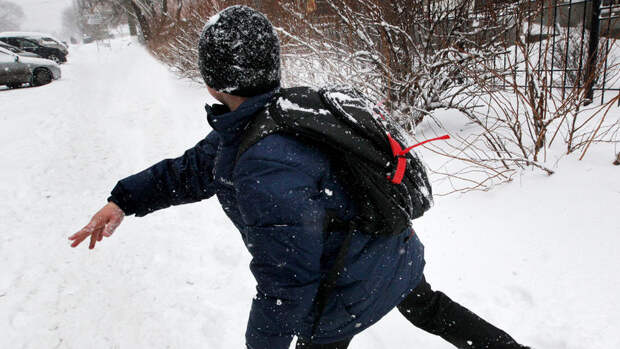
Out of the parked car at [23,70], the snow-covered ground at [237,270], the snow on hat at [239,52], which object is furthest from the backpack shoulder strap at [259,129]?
the parked car at [23,70]

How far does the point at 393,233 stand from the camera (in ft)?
3.74

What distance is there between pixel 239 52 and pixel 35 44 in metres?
26.3

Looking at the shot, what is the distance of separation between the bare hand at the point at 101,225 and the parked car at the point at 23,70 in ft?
Result: 50.1

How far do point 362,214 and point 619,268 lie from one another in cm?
185

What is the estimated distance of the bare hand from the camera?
1421 mm

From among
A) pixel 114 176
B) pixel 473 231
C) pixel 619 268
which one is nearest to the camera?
pixel 619 268

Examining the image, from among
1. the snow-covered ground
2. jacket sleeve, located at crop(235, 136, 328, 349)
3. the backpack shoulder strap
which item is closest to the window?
the snow-covered ground

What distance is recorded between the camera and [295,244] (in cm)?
98

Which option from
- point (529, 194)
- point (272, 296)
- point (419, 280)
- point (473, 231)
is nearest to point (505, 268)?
point (473, 231)

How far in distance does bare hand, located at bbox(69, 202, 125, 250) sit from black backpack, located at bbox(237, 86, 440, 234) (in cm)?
74

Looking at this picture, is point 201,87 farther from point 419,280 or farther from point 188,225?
point 419,280

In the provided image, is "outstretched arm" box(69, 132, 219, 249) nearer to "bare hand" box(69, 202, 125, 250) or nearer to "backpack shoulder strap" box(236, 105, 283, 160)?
"bare hand" box(69, 202, 125, 250)

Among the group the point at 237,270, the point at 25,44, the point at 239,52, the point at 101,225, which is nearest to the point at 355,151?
the point at 239,52

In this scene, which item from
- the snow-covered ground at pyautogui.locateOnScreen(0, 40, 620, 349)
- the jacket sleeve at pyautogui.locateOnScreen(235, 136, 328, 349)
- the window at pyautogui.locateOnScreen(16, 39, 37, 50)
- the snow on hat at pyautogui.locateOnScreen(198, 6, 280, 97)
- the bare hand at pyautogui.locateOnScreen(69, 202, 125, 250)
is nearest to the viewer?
the jacket sleeve at pyautogui.locateOnScreen(235, 136, 328, 349)
